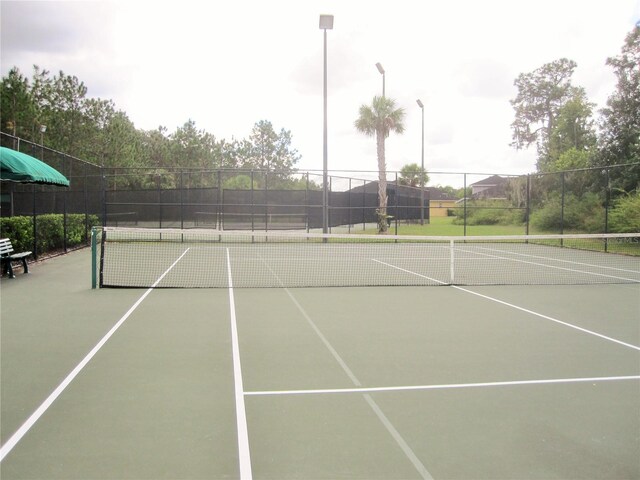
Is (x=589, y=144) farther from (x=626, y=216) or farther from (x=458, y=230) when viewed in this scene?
(x=626, y=216)

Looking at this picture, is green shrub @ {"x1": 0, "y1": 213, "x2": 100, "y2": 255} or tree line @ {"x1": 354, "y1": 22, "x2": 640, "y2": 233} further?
tree line @ {"x1": 354, "y1": 22, "x2": 640, "y2": 233}

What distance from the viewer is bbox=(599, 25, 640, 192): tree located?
990 inches

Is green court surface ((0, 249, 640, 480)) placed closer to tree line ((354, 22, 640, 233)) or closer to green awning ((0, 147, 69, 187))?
green awning ((0, 147, 69, 187))

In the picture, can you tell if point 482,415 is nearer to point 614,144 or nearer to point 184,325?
point 184,325

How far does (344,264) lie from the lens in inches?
596

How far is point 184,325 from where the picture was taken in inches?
271

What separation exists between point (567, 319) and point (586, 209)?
19.3m

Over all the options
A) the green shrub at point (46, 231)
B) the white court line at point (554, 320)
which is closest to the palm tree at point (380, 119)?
the green shrub at point (46, 231)

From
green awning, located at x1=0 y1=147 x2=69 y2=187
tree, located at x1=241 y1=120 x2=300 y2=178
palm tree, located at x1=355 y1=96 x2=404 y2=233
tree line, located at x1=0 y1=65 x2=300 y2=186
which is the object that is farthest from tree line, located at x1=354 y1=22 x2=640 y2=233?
tree, located at x1=241 y1=120 x2=300 y2=178

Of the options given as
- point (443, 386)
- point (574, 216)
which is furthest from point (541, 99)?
point (443, 386)

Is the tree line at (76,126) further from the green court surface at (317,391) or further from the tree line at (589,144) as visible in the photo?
the green court surface at (317,391)

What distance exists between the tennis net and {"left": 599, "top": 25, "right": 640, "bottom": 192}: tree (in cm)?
532

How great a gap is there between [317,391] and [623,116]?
88.3 feet

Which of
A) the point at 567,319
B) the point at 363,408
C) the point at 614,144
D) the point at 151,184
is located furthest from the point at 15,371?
the point at 151,184
